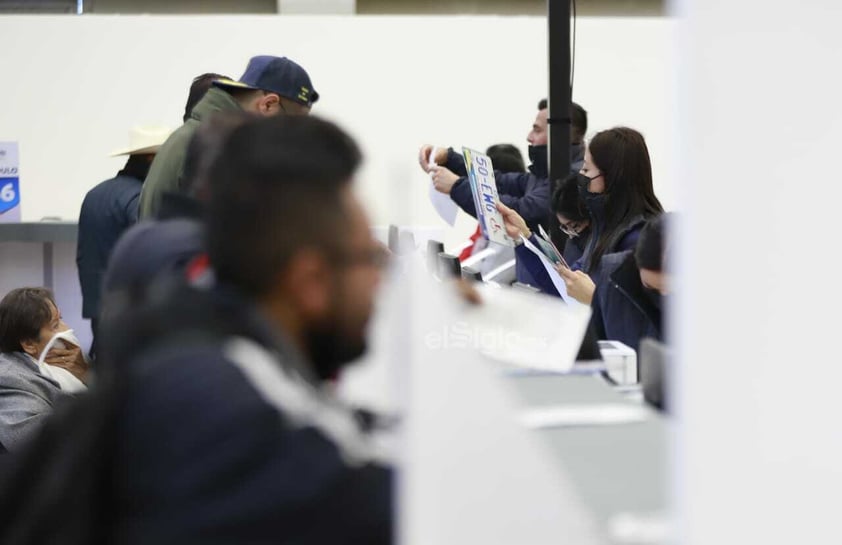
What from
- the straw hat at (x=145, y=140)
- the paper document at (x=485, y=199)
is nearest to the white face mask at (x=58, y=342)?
the straw hat at (x=145, y=140)

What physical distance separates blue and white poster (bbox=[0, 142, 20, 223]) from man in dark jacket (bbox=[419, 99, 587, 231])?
2209 millimetres

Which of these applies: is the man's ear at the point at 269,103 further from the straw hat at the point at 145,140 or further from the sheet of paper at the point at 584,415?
the sheet of paper at the point at 584,415

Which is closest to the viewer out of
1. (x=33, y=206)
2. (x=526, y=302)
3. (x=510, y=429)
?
(x=510, y=429)

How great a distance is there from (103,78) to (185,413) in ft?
23.3

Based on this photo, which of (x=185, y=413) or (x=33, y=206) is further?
(x=33, y=206)

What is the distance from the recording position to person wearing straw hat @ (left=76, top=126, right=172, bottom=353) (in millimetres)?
3506

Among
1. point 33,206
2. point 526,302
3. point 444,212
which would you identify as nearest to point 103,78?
point 33,206

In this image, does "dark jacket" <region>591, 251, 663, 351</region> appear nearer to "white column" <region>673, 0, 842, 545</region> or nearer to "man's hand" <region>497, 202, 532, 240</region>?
"man's hand" <region>497, 202, 532, 240</region>

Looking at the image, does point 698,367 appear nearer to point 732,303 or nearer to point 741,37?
point 732,303

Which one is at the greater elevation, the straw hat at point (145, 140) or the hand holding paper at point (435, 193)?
the straw hat at point (145, 140)

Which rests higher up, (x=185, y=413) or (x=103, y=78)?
(x=103, y=78)

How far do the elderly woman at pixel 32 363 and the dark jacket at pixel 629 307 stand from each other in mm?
1488

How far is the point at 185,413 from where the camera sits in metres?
0.85

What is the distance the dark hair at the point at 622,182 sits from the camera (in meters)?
3.01
